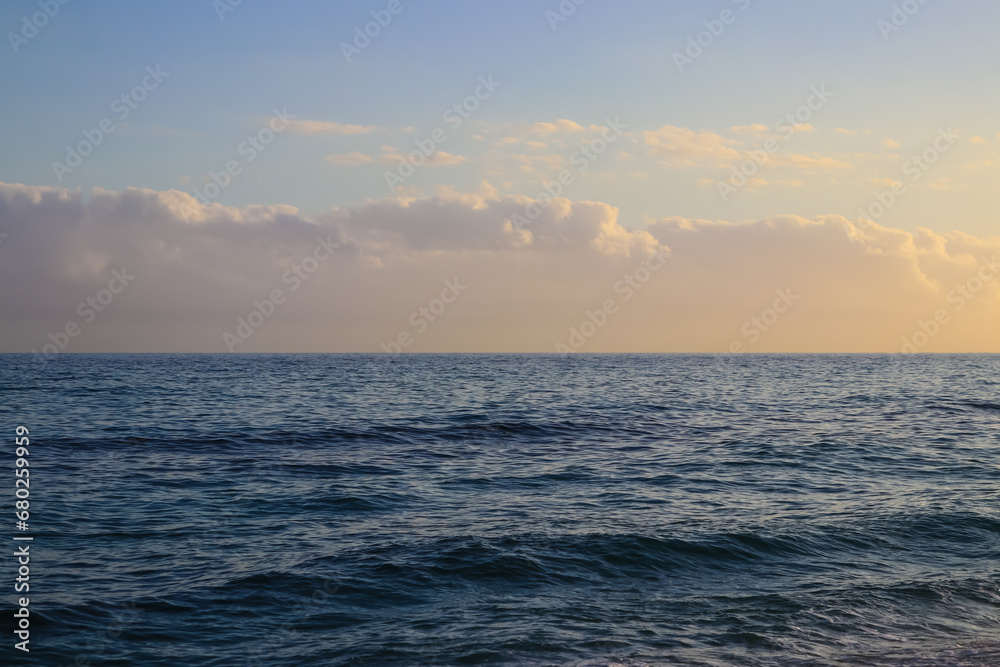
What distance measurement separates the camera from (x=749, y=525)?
17.3 metres

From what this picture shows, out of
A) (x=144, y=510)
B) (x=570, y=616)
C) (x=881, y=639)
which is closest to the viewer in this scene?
(x=881, y=639)

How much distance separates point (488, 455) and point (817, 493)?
12.4 metres

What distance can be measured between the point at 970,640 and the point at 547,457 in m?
18.4

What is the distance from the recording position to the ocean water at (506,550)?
1065cm

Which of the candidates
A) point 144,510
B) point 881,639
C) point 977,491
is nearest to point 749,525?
point 881,639

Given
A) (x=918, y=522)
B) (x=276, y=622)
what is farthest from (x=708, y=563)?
(x=276, y=622)

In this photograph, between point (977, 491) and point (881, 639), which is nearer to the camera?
point (881, 639)

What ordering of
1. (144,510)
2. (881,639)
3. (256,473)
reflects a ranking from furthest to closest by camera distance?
(256,473) → (144,510) → (881,639)

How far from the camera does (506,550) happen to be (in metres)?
14.9

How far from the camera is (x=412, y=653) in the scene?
10.2m

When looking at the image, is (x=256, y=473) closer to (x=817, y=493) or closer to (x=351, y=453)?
Answer: (x=351, y=453)

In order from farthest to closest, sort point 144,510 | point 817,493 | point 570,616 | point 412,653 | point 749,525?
point 817,493 → point 144,510 → point 749,525 → point 570,616 → point 412,653

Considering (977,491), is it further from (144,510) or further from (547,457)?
(144,510)

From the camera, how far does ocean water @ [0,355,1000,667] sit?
10.6 m
